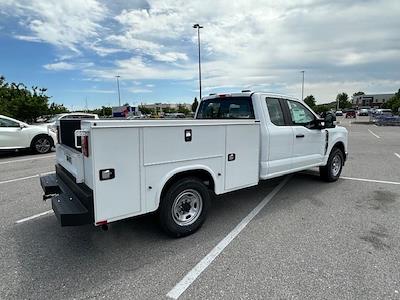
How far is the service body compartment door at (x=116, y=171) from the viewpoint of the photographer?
2971mm

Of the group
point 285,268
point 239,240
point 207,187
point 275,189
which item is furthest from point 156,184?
point 275,189

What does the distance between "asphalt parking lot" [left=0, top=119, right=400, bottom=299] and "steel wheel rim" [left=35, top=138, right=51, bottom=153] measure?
666 cm

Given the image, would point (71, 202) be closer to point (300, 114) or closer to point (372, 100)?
point (300, 114)

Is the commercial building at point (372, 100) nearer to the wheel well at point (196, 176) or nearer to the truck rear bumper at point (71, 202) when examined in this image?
the wheel well at point (196, 176)

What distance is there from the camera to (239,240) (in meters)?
3.86

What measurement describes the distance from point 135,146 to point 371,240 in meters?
3.27

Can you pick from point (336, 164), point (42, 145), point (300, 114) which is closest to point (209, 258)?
point (300, 114)

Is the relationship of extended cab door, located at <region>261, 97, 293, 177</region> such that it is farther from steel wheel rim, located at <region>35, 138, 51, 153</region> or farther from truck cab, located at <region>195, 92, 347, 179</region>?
steel wheel rim, located at <region>35, 138, 51, 153</region>

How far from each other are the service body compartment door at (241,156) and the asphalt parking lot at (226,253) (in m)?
0.65

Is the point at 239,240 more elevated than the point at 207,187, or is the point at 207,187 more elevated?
the point at 207,187

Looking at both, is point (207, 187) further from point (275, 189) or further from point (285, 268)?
point (275, 189)

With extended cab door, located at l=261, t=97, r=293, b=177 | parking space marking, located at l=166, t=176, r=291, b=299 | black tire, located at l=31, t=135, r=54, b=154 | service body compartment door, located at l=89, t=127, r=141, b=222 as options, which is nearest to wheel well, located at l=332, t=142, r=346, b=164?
extended cab door, located at l=261, t=97, r=293, b=177

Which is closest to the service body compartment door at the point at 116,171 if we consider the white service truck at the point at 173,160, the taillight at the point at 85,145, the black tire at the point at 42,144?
the white service truck at the point at 173,160

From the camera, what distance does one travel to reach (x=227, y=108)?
17.5ft
